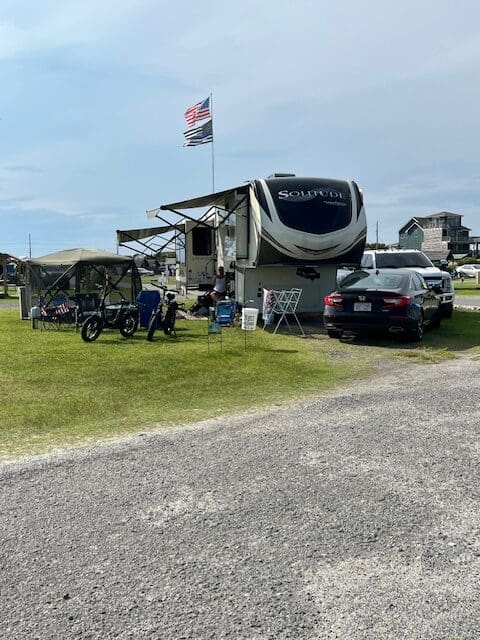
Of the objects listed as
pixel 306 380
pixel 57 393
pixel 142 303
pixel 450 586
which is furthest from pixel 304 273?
pixel 450 586

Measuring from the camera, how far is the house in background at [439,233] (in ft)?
267

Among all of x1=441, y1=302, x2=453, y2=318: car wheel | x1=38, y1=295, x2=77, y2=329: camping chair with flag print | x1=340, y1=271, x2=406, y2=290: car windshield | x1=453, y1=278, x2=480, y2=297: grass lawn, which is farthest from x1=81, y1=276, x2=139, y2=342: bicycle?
x1=453, y1=278, x2=480, y2=297: grass lawn

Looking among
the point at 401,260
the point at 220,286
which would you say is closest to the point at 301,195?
the point at 220,286

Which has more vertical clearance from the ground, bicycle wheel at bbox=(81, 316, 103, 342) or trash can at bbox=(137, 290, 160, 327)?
trash can at bbox=(137, 290, 160, 327)

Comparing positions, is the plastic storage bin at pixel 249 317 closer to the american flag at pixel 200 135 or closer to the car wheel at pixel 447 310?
the car wheel at pixel 447 310

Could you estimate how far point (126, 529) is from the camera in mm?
3379

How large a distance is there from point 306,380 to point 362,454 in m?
3.29

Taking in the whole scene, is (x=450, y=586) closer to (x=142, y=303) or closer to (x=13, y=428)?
(x=13, y=428)

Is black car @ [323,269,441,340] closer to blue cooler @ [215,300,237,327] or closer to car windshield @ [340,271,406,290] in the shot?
car windshield @ [340,271,406,290]

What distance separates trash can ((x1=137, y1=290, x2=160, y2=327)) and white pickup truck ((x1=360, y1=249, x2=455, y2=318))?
570 centimetres

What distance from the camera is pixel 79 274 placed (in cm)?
1534

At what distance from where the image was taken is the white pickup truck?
1509 centimetres

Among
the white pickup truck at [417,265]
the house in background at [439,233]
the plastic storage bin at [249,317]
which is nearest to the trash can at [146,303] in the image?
the plastic storage bin at [249,317]

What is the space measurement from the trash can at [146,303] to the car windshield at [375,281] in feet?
15.1
